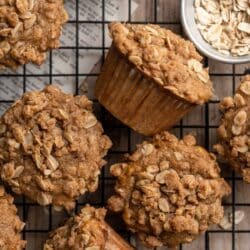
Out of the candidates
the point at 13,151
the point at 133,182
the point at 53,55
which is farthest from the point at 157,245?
the point at 53,55

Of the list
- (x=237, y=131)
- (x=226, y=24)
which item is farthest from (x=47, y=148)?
(x=226, y=24)

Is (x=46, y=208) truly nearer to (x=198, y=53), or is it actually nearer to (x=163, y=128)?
(x=163, y=128)

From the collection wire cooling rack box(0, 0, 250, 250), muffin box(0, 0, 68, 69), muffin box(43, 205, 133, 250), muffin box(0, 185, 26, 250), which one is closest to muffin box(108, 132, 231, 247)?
muffin box(43, 205, 133, 250)

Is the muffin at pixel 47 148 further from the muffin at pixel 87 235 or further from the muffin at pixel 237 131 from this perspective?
the muffin at pixel 237 131

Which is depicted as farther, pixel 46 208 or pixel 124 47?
pixel 46 208

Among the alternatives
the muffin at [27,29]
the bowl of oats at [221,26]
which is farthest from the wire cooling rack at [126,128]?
the muffin at [27,29]

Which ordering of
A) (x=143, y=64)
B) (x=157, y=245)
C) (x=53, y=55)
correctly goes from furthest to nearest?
1. (x=53, y=55)
2. (x=157, y=245)
3. (x=143, y=64)

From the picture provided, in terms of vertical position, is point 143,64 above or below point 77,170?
above
